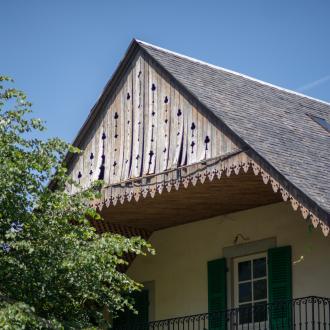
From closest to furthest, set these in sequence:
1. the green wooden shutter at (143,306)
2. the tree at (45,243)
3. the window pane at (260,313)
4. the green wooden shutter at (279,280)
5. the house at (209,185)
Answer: the tree at (45,243)
the house at (209,185)
the green wooden shutter at (279,280)
the window pane at (260,313)
the green wooden shutter at (143,306)

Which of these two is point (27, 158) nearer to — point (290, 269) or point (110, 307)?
point (110, 307)

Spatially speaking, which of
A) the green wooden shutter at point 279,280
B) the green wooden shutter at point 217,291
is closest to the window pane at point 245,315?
the green wooden shutter at point 217,291

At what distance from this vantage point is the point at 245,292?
57.1 feet

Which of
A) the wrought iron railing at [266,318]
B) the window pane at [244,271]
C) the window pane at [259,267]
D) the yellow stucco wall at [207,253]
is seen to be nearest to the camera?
the wrought iron railing at [266,318]

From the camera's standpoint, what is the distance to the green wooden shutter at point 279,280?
52.7ft

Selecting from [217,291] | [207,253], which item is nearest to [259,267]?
[217,291]

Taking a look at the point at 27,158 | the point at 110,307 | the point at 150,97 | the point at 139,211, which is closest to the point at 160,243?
the point at 139,211

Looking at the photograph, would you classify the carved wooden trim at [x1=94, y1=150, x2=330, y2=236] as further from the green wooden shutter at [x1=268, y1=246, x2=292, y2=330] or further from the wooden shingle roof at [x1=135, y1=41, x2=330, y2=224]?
the green wooden shutter at [x1=268, y1=246, x2=292, y2=330]

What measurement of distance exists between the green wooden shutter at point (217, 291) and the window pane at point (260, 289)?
0.56m

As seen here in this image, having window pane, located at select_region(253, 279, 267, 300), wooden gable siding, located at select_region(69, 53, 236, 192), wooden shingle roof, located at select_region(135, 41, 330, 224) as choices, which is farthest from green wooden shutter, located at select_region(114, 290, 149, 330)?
wooden shingle roof, located at select_region(135, 41, 330, 224)

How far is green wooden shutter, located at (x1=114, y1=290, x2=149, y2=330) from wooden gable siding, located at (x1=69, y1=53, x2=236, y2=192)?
8.76 ft

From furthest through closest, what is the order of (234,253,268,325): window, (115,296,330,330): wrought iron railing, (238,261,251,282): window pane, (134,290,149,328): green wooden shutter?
(134,290,149,328): green wooden shutter < (238,261,251,282): window pane < (234,253,268,325): window < (115,296,330,330): wrought iron railing

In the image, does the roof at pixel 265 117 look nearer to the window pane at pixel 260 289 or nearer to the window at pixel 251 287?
the window at pixel 251 287

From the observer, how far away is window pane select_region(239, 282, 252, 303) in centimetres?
1728
